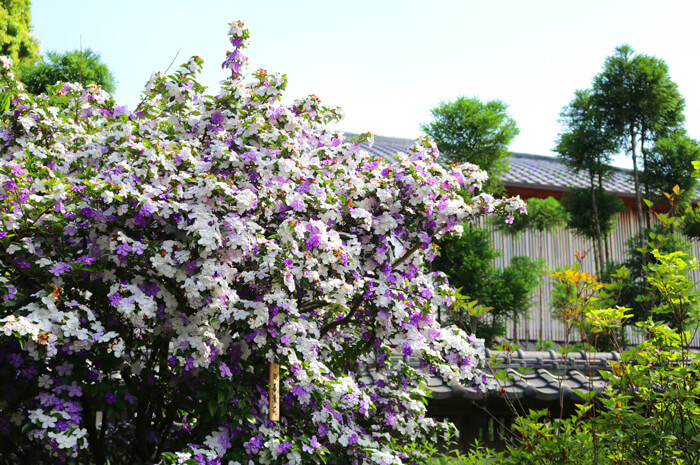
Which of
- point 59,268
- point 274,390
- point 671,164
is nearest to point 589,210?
point 671,164

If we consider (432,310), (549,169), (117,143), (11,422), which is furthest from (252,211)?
(549,169)

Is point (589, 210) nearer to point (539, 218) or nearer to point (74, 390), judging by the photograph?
point (539, 218)

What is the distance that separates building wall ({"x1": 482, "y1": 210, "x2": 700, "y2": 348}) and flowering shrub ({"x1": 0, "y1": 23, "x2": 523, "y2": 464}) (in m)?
7.63

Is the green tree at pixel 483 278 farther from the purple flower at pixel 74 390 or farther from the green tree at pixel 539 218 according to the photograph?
the purple flower at pixel 74 390

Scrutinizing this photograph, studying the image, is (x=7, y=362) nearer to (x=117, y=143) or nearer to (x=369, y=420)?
(x=117, y=143)

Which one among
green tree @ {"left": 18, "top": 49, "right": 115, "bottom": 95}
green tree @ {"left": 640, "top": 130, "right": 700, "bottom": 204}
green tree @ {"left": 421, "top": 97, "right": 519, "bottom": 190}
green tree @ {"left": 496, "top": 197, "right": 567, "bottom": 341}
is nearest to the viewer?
green tree @ {"left": 18, "top": 49, "right": 115, "bottom": 95}

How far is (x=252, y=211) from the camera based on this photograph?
3.09 meters

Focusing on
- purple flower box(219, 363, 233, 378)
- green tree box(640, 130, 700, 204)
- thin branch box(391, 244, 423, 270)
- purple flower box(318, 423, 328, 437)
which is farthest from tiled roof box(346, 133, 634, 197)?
purple flower box(219, 363, 233, 378)

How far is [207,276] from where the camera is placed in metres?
2.59

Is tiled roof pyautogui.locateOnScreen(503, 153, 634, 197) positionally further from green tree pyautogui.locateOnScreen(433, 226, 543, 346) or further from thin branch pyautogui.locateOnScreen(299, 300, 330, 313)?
thin branch pyautogui.locateOnScreen(299, 300, 330, 313)

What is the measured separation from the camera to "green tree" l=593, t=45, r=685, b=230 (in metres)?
10.2

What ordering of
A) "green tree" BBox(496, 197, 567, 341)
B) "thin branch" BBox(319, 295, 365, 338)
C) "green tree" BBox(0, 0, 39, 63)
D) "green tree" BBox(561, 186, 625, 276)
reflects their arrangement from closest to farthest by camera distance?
"thin branch" BBox(319, 295, 365, 338) < "green tree" BBox(496, 197, 567, 341) < "green tree" BBox(0, 0, 39, 63) < "green tree" BBox(561, 186, 625, 276)

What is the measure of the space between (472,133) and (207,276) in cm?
694

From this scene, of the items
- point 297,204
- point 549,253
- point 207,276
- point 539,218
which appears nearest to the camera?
point 207,276
